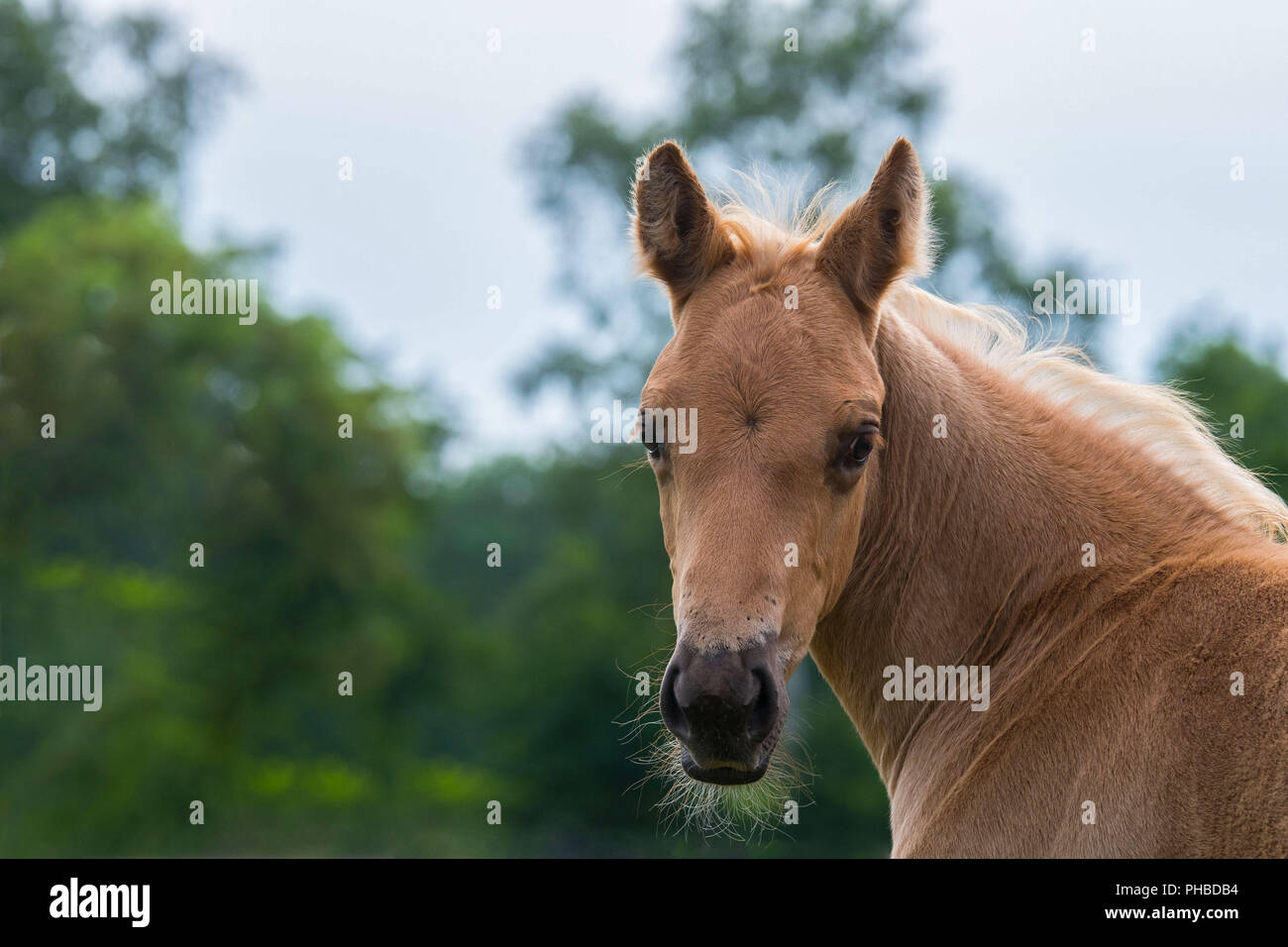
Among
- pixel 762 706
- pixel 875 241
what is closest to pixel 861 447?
pixel 875 241

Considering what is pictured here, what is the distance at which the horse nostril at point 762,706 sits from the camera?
3.89 meters

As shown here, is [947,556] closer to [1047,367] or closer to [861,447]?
[861,447]

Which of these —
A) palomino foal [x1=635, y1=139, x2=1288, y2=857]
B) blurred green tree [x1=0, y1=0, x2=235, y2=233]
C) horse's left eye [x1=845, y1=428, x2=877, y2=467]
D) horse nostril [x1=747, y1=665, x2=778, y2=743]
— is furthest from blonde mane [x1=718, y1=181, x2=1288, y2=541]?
blurred green tree [x1=0, y1=0, x2=235, y2=233]

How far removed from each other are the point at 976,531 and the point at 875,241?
131cm

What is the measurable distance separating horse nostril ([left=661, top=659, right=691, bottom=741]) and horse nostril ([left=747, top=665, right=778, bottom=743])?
23cm

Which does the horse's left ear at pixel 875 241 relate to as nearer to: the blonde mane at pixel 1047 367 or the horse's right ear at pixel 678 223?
the blonde mane at pixel 1047 367

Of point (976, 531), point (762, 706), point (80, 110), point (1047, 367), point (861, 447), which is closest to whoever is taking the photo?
point (762, 706)

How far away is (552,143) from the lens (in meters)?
32.2

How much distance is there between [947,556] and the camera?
4711mm

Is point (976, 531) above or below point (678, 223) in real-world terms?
below

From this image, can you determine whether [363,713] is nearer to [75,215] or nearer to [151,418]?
[151,418]

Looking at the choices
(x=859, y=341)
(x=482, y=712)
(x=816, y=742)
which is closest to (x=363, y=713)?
(x=482, y=712)

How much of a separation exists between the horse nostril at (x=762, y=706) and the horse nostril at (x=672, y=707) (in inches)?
9.1

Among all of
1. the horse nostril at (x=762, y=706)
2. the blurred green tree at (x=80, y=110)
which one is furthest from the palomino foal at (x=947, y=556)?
the blurred green tree at (x=80, y=110)
